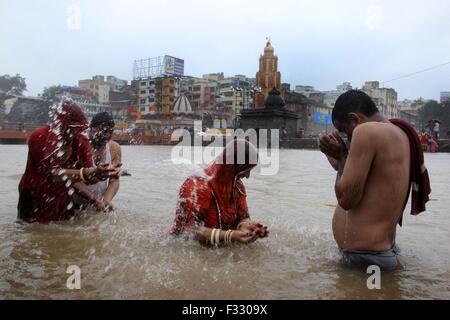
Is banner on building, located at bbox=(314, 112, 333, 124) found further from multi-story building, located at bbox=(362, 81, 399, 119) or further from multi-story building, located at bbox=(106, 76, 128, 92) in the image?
multi-story building, located at bbox=(106, 76, 128, 92)

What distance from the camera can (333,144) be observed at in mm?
2818

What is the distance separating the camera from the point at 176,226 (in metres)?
3.21

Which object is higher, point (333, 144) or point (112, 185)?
point (333, 144)

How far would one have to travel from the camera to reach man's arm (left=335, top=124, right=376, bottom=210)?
8.06 ft

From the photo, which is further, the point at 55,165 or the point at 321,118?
the point at 321,118

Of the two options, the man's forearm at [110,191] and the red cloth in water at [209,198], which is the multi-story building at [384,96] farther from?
the red cloth in water at [209,198]

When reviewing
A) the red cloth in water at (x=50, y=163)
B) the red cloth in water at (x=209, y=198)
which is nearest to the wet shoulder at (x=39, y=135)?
the red cloth in water at (x=50, y=163)

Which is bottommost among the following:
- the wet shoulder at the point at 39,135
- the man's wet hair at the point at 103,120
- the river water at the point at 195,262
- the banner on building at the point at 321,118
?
the river water at the point at 195,262

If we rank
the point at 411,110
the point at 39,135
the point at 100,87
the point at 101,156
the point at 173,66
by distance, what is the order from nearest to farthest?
the point at 39,135, the point at 101,156, the point at 173,66, the point at 100,87, the point at 411,110

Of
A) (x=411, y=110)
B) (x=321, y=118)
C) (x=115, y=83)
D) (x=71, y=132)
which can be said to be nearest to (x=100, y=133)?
(x=71, y=132)

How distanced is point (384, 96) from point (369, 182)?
8330 centimetres

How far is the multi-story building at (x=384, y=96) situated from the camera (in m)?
77.2

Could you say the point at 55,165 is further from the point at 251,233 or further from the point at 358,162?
the point at 358,162

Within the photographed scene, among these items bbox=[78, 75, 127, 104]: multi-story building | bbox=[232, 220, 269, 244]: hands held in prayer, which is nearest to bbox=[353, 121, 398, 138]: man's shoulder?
bbox=[232, 220, 269, 244]: hands held in prayer
